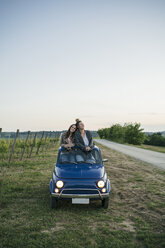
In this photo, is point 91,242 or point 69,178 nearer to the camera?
point 91,242

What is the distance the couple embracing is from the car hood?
60cm

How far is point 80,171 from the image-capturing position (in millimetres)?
5160

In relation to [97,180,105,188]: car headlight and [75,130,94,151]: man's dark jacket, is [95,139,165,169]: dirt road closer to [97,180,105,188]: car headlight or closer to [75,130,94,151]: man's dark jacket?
[75,130,94,151]: man's dark jacket

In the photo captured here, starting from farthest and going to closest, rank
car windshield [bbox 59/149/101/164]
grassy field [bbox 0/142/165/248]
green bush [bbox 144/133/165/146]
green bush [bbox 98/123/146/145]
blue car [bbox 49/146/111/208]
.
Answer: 1. green bush [bbox 144/133/165/146]
2. green bush [bbox 98/123/146/145]
3. car windshield [bbox 59/149/101/164]
4. blue car [bbox 49/146/111/208]
5. grassy field [bbox 0/142/165/248]

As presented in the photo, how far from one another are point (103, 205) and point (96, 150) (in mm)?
1467

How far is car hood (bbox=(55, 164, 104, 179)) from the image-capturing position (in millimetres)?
5074

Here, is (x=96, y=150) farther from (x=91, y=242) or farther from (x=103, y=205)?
(x=91, y=242)

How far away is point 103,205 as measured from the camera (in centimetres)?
543

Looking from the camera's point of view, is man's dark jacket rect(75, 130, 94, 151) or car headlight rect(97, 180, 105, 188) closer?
car headlight rect(97, 180, 105, 188)

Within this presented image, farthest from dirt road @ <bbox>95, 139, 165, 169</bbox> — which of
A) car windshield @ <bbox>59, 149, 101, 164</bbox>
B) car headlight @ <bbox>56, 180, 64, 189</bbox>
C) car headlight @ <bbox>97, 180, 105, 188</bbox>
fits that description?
car headlight @ <bbox>56, 180, 64, 189</bbox>

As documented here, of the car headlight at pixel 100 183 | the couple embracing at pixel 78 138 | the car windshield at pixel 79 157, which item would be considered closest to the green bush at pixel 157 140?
the couple embracing at pixel 78 138

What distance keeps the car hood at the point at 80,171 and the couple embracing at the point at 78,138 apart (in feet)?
1.97

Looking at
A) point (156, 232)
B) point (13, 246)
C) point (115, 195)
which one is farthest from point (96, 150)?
point (13, 246)

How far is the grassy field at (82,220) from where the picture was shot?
3.75 m
